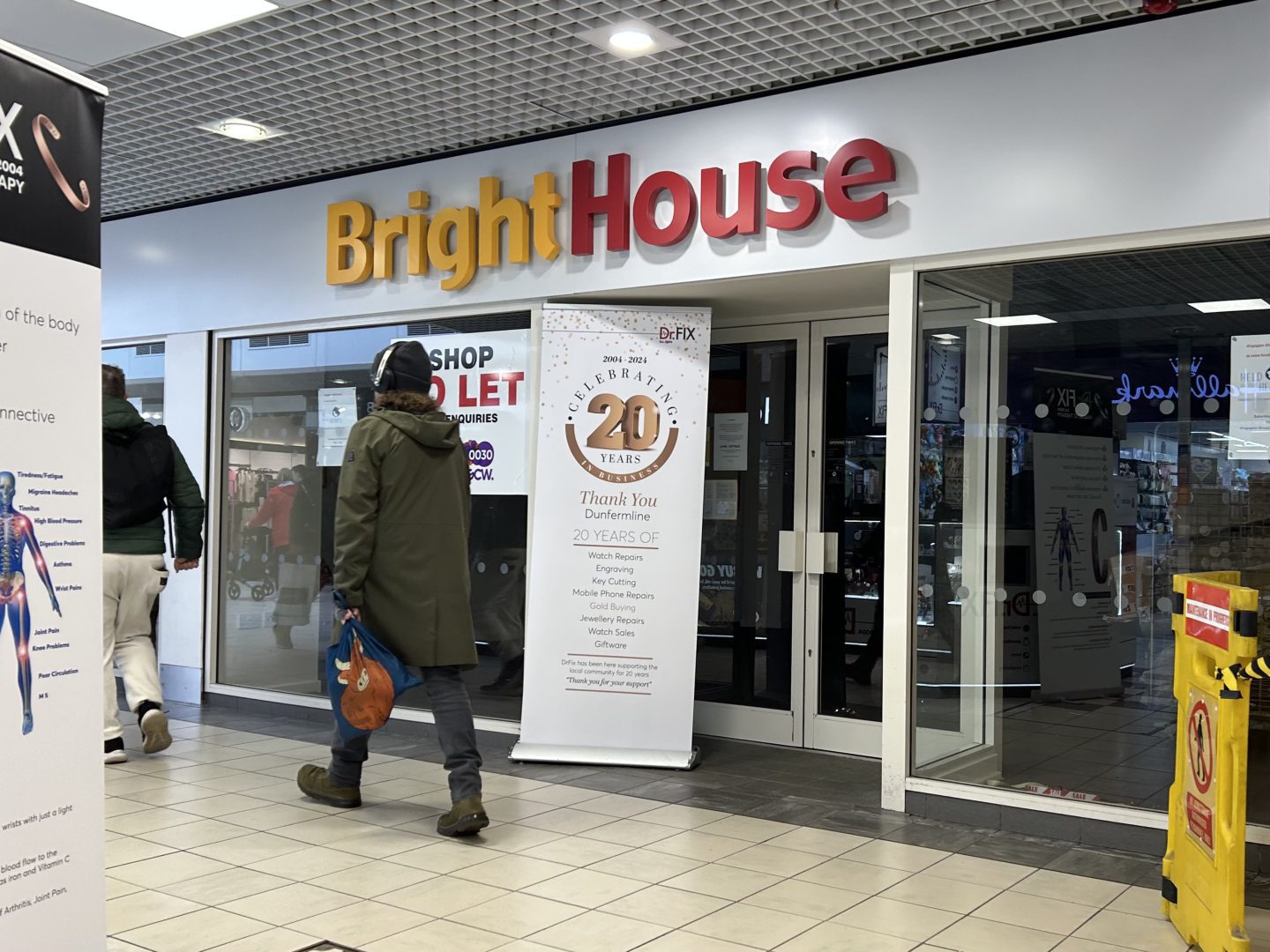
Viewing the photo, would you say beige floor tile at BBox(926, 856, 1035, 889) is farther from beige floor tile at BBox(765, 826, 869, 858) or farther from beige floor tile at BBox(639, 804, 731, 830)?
beige floor tile at BBox(639, 804, 731, 830)

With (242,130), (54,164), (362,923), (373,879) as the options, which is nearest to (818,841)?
(373,879)

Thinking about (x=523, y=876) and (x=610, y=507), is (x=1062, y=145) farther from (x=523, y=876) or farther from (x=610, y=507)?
(x=523, y=876)

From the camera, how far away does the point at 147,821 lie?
4609 millimetres

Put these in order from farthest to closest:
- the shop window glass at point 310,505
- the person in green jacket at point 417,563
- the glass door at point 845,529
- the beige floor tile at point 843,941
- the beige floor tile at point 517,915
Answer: the shop window glass at point 310,505
the glass door at point 845,529
the person in green jacket at point 417,563
the beige floor tile at point 517,915
the beige floor tile at point 843,941

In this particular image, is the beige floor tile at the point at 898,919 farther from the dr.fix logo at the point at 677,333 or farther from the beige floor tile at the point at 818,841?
the dr.fix logo at the point at 677,333

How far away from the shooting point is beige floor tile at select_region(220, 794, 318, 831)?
15.1 feet

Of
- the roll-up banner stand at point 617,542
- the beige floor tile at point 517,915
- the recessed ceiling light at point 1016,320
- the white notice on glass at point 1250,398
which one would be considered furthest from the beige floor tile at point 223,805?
the white notice on glass at point 1250,398

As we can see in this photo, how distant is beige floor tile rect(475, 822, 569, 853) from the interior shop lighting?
3256mm

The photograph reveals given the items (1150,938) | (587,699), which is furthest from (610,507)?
(1150,938)

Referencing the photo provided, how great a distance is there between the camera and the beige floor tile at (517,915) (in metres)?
3.50

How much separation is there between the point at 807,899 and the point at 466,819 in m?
1.29

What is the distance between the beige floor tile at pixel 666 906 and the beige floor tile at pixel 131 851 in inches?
65.1

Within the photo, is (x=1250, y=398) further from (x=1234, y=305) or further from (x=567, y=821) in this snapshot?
(x=567, y=821)

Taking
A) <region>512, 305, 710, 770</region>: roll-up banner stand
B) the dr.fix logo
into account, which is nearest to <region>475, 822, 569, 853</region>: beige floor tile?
<region>512, 305, 710, 770</region>: roll-up banner stand
